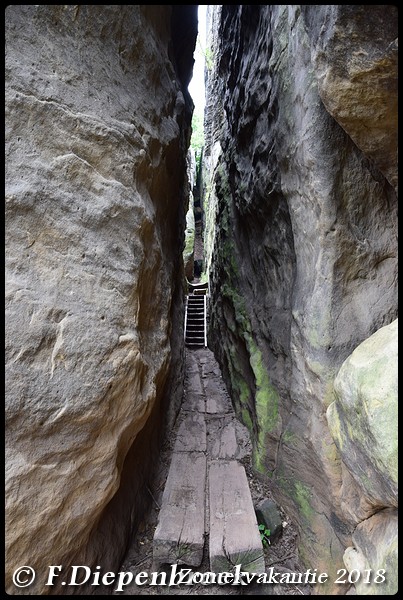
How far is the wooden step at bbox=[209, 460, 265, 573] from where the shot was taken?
219 cm

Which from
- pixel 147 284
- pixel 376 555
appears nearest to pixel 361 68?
pixel 147 284

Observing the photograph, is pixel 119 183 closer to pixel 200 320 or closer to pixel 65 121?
pixel 65 121

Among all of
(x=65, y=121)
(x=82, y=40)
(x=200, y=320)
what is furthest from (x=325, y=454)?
(x=200, y=320)

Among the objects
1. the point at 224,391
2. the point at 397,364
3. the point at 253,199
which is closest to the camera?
the point at 397,364

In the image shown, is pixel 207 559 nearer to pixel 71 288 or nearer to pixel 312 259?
pixel 71 288

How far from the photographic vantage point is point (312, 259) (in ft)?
8.06

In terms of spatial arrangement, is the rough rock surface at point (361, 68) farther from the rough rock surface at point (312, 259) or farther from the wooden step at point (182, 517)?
the wooden step at point (182, 517)

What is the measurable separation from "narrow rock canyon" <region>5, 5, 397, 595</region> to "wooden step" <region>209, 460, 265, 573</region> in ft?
1.35

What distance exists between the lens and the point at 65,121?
1.92 metres

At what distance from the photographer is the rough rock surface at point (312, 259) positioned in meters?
2.20

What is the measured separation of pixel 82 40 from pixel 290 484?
147 inches

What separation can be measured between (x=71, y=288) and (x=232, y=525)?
2.10 metres

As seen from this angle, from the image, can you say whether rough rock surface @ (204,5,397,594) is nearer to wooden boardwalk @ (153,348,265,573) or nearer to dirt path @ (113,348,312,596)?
dirt path @ (113,348,312,596)

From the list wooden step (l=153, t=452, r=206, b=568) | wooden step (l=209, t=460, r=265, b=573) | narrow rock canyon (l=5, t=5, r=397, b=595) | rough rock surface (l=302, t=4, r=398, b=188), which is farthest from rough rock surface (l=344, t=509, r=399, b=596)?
rough rock surface (l=302, t=4, r=398, b=188)
